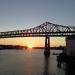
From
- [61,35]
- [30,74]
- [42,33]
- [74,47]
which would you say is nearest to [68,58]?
[74,47]

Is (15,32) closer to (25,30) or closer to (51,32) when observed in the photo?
(25,30)

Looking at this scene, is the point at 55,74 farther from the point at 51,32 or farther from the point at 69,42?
the point at 51,32

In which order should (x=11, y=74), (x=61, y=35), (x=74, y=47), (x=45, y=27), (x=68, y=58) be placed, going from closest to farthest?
(x=11, y=74) → (x=68, y=58) → (x=74, y=47) → (x=61, y=35) → (x=45, y=27)

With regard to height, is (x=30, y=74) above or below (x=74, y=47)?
below

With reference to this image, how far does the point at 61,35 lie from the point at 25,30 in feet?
84.8

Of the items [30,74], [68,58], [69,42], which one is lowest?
[30,74]

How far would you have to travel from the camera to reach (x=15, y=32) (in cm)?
12262

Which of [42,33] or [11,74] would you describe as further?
[42,33]

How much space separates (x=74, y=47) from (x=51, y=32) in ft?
207

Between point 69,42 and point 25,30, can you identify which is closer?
point 69,42

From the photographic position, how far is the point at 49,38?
344 feet

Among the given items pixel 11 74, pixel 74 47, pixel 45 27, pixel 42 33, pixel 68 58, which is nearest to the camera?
pixel 11 74

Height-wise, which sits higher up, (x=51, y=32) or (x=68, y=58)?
(x=51, y=32)

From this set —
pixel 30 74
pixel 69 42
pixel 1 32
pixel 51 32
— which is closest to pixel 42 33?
pixel 51 32
